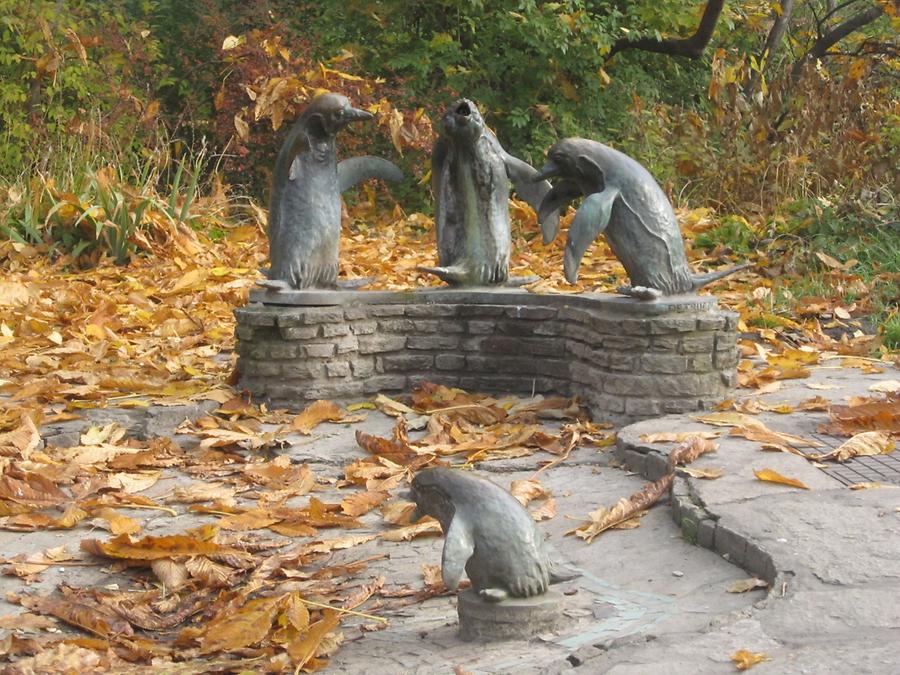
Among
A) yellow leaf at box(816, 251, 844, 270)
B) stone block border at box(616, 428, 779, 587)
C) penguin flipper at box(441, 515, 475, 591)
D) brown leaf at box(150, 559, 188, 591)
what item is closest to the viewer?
penguin flipper at box(441, 515, 475, 591)

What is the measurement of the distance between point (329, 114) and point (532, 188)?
1.11m

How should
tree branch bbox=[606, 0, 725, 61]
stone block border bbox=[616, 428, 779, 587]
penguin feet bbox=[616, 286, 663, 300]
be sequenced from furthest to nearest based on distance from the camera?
tree branch bbox=[606, 0, 725, 61], penguin feet bbox=[616, 286, 663, 300], stone block border bbox=[616, 428, 779, 587]

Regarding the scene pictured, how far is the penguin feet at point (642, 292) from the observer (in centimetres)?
571

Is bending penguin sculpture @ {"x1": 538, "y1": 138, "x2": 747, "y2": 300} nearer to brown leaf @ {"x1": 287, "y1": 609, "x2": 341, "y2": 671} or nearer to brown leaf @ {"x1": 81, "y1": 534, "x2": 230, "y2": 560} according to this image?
brown leaf @ {"x1": 81, "y1": 534, "x2": 230, "y2": 560}

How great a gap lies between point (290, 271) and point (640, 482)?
2332mm

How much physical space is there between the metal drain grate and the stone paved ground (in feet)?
0.35

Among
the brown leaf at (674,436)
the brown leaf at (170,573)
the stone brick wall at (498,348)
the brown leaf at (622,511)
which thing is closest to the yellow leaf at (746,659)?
the brown leaf at (622,511)

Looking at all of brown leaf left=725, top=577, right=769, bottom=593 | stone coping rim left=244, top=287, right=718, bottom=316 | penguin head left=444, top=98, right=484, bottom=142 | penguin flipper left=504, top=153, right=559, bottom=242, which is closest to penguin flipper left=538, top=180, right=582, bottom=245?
penguin flipper left=504, top=153, right=559, bottom=242

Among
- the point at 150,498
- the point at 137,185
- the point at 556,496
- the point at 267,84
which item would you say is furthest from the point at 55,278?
the point at 556,496

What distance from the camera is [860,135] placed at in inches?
399

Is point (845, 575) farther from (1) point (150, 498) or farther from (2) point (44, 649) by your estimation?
(1) point (150, 498)

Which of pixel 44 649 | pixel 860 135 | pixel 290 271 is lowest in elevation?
pixel 44 649

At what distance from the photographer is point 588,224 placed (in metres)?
5.73

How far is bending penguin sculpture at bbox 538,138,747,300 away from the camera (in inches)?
228
